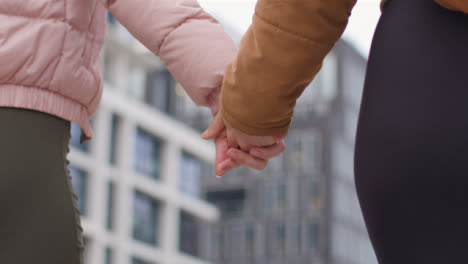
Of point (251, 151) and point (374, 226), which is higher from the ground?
point (374, 226)

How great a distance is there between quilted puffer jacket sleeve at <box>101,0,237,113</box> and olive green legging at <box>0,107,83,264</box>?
36cm

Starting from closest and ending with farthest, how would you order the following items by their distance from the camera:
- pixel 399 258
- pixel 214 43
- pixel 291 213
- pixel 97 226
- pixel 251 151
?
pixel 399 258 < pixel 251 151 < pixel 214 43 < pixel 97 226 < pixel 291 213

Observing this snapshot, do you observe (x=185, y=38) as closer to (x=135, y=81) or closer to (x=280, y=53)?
(x=280, y=53)

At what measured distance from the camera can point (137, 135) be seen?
37469mm

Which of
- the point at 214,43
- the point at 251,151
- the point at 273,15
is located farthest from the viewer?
the point at 214,43

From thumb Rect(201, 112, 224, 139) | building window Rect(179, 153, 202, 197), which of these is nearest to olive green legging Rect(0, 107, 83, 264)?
thumb Rect(201, 112, 224, 139)

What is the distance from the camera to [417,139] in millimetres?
1337

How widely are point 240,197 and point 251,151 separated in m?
49.7

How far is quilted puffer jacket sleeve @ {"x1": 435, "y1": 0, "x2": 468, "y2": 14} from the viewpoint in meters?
1.31

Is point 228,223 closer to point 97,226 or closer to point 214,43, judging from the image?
point 97,226

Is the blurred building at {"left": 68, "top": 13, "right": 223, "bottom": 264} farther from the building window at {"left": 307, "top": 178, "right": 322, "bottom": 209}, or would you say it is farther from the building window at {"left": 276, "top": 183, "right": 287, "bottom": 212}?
the building window at {"left": 307, "top": 178, "right": 322, "bottom": 209}

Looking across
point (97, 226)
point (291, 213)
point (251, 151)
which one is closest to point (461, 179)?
point (251, 151)

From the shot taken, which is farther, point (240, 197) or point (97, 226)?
point (240, 197)

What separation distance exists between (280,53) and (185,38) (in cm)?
71
